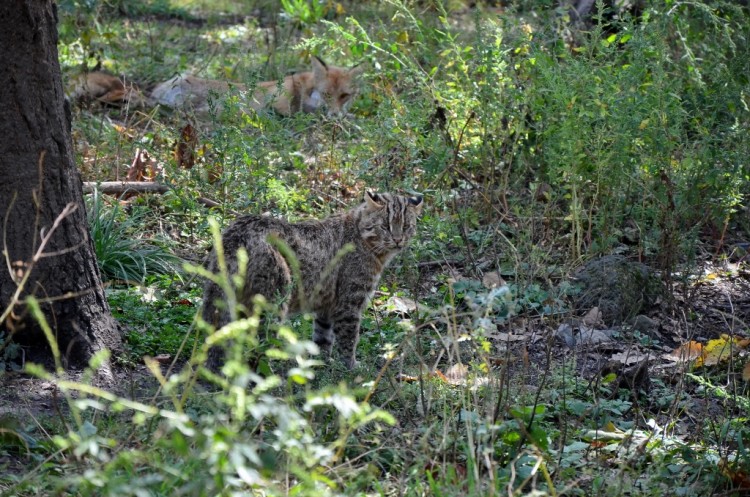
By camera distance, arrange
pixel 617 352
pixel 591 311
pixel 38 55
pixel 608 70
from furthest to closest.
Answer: pixel 608 70 < pixel 591 311 < pixel 617 352 < pixel 38 55

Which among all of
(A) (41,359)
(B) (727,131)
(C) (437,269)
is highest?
(B) (727,131)

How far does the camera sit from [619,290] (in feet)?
24.4

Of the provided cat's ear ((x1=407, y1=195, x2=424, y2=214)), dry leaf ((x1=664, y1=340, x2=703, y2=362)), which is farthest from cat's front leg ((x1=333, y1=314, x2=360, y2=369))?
dry leaf ((x1=664, y1=340, x2=703, y2=362))

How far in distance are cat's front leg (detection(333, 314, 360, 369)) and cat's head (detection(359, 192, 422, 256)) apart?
58 cm

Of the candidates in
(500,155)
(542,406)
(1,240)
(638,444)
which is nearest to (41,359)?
(1,240)

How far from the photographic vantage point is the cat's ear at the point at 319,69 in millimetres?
13133

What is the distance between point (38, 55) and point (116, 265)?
95.7 inches

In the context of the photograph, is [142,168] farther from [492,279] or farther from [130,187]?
[492,279]

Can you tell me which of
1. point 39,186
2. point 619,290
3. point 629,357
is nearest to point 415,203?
point 619,290

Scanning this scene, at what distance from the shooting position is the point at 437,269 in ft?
27.7

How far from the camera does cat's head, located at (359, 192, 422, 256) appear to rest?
701 centimetres

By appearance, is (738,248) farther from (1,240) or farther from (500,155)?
(1,240)

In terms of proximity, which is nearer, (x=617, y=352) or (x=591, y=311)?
(x=617, y=352)

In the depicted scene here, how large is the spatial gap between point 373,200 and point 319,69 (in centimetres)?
651
